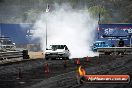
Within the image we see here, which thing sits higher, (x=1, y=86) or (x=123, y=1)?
(x=123, y=1)

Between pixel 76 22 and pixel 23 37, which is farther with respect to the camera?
pixel 76 22

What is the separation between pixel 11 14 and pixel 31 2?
15.0m

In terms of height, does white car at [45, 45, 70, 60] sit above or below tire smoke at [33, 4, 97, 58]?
below

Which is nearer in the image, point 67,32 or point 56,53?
point 56,53

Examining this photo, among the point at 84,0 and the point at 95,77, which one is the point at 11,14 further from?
the point at 95,77

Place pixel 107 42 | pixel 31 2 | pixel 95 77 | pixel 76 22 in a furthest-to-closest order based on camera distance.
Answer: pixel 31 2, pixel 76 22, pixel 107 42, pixel 95 77

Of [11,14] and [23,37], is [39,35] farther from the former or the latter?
[11,14]

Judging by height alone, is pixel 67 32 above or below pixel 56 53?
above

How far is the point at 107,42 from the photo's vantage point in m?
60.2

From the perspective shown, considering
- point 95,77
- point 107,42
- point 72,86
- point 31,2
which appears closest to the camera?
point 95,77

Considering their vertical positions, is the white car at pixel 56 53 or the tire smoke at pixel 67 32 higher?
the tire smoke at pixel 67 32

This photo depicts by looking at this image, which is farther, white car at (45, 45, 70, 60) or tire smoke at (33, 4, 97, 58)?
tire smoke at (33, 4, 97, 58)

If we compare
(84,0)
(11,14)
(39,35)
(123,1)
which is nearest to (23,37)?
(39,35)

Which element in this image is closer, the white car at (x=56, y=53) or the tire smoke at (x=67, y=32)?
the white car at (x=56, y=53)
